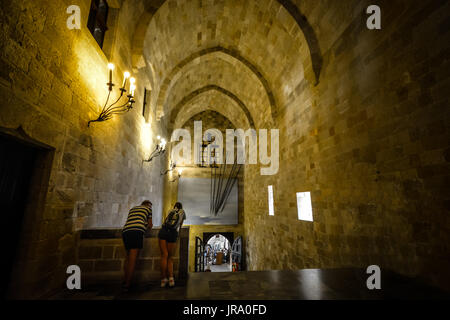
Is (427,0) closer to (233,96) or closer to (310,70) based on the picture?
(310,70)

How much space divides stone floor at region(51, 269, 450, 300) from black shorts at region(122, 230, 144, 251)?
50 cm

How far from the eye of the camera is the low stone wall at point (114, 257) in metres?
2.59

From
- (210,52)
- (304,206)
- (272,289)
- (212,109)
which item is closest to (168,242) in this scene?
(272,289)

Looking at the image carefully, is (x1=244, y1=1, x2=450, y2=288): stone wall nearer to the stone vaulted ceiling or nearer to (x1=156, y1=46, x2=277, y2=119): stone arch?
the stone vaulted ceiling

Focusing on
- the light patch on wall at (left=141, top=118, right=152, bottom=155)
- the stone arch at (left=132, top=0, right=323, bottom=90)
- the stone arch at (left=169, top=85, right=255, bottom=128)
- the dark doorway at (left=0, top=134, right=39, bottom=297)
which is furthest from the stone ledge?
the stone arch at (left=169, top=85, right=255, bottom=128)

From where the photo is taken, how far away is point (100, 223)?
3.28 metres

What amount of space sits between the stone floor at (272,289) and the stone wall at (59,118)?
594 mm

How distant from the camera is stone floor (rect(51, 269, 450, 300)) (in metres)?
2.07

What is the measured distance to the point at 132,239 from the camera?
2.48 metres

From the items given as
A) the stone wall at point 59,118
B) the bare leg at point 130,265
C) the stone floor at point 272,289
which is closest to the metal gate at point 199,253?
the stone wall at point 59,118
